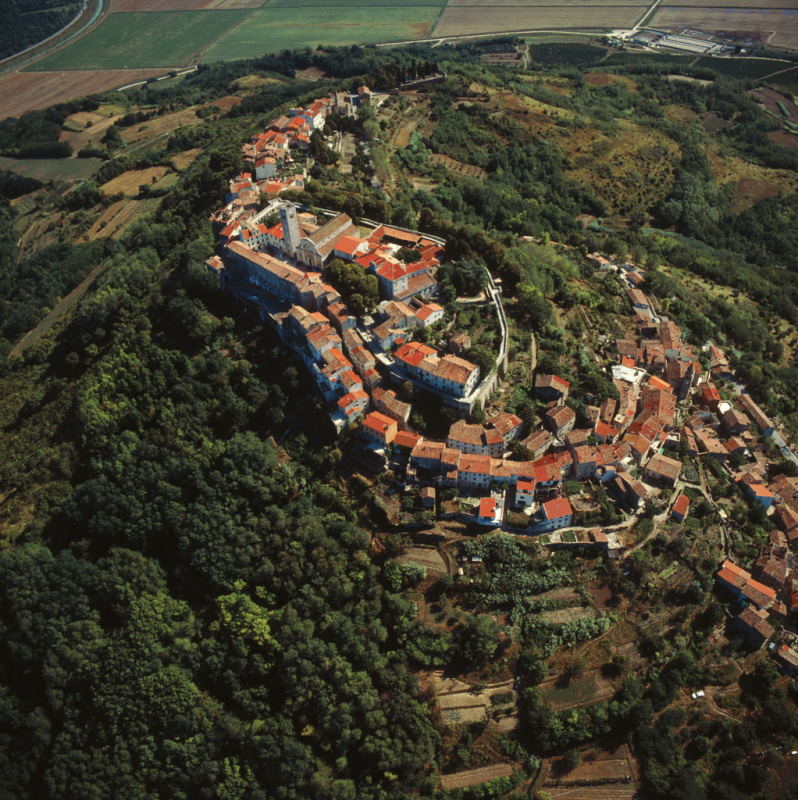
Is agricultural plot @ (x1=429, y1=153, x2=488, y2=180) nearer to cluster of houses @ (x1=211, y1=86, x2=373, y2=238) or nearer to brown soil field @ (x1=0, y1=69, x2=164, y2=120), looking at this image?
cluster of houses @ (x1=211, y1=86, x2=373, y2=238)

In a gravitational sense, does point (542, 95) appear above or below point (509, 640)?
above

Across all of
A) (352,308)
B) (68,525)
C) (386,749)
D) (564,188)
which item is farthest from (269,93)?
(386,749)

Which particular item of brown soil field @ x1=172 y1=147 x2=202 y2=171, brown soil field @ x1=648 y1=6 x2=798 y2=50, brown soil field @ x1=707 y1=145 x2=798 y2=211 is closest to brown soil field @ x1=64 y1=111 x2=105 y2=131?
brown soil field @ x1=172 y1=147 x2=202 y2=171

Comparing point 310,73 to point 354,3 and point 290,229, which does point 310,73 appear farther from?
point 290,229

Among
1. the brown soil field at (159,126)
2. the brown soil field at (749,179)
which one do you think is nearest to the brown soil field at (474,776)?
the brown soil field at (749,179)

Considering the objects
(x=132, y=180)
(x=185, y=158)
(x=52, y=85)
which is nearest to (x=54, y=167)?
(x=132, y=180)

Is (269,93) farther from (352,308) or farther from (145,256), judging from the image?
(352,308)
